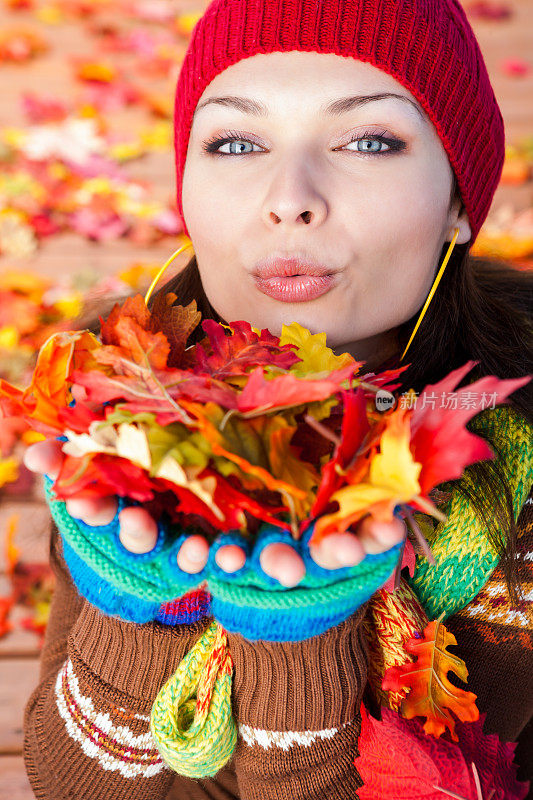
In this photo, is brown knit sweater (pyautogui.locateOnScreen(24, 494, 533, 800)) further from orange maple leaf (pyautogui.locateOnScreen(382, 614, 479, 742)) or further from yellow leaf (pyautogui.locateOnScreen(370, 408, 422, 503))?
yellow leaf (pyautogui.locateOnScreen(370, 408, 422, 503))

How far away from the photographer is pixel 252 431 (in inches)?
26.7

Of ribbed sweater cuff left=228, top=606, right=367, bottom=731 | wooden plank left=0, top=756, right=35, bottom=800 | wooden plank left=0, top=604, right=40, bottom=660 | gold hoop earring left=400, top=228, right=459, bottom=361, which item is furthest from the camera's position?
wooden plank left=0, top=604, right=40, bottom=660

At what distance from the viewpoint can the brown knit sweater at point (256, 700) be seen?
90 centimetres

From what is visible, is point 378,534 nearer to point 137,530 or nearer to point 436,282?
point 137,530

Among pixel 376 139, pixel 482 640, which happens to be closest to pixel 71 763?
pixel 482 640

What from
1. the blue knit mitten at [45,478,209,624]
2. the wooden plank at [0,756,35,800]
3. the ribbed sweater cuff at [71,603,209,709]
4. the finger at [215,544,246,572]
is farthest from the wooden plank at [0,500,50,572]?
the finger at [215,544,246,572]

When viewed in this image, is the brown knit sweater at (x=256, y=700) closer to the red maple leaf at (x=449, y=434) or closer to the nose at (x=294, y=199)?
the red maple leaf at (x=449, y=434)

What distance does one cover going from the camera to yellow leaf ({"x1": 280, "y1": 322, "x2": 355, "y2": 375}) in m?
0.78

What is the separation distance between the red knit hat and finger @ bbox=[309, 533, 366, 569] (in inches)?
25.7

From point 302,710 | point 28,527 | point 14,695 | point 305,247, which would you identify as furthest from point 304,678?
point 28,527

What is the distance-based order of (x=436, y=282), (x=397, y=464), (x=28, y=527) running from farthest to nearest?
(x=28, y=527), (x=436, y=282), (x=397, y=464)

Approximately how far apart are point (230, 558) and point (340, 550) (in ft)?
0.33

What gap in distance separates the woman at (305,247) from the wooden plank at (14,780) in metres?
0.38

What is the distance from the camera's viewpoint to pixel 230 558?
67cm
